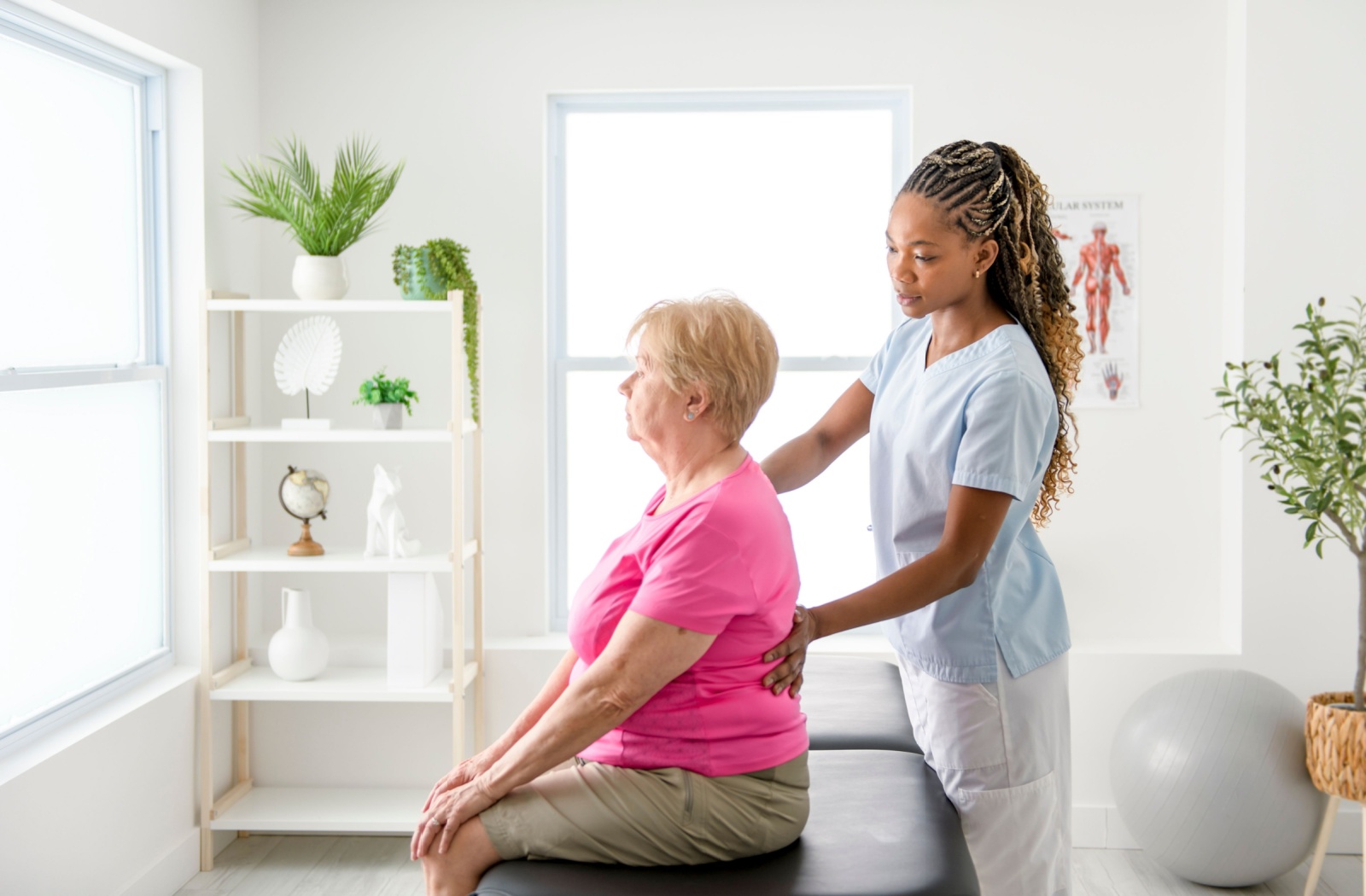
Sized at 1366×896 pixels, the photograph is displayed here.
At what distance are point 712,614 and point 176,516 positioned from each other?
82.2 inches

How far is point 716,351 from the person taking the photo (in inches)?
58.7

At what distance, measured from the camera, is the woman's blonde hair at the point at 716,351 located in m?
1.49

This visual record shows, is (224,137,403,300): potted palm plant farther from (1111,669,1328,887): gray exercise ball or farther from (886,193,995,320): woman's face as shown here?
(1111,669,1328,887): gray exercise ball

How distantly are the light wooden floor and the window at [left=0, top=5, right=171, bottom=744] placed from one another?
23.4 inches

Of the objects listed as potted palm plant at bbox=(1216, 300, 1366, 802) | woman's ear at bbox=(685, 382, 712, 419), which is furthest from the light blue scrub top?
potted palm plant at bbox=(1216, 300, 1366, 802)

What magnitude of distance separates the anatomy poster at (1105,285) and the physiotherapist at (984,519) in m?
1.59

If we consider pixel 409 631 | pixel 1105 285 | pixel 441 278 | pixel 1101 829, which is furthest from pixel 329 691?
pixel 1105 285

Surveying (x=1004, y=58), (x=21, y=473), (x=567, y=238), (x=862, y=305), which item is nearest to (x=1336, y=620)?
(x=862, y=305)

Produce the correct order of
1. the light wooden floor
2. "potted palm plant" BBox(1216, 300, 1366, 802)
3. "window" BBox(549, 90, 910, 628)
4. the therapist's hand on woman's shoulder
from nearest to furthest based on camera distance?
the therapist's hand on woman's shoulder < "potted palm plant" BBox(1216, 300, 1366, 802) < the light wooden floor < "window" BBox(549, 90, 910, 628)

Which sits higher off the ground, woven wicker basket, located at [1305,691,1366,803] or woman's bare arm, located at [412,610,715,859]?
woman's bare arm, located at [412,610,715,859]

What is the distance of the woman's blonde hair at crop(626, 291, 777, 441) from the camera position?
1488 millimetres

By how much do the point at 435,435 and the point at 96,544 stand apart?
83cm

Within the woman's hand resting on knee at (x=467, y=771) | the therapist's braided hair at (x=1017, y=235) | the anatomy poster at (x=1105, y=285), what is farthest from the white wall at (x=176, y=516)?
the anatomy poster at (x=1105, y=285)

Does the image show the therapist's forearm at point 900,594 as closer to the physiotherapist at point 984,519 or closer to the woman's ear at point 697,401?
the physiotherapist at point 984,519
